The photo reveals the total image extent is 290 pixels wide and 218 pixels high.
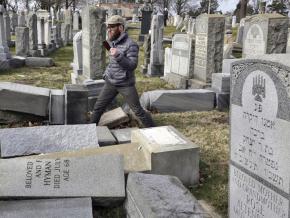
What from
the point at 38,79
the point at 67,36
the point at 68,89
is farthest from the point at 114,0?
the point at 68,89

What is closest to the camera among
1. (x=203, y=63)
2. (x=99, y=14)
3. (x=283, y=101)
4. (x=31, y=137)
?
(x=283, y=101)

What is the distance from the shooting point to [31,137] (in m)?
5.23

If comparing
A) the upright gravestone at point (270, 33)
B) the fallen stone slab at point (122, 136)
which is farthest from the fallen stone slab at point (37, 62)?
the fallen stone slab at point (122, 136)

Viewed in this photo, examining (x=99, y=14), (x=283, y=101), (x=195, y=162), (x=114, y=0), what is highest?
(x=114, y=0)

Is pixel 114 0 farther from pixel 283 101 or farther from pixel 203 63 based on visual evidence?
pixel 283 101

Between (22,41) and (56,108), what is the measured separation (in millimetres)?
10228

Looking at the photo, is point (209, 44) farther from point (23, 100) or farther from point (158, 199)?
point (158, 199)

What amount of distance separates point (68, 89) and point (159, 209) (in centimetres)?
376

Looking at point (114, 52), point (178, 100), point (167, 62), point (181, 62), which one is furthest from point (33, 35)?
point (114, 52)

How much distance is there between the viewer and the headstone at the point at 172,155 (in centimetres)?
458

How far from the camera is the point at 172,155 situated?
15.2 feet

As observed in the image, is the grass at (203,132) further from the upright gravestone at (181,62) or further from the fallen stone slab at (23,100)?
the fallen stone slab at (23,100)

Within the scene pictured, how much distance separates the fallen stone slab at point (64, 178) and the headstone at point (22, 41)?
1254 centimetres

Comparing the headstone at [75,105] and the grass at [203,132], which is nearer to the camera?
the grass at [203,132]
